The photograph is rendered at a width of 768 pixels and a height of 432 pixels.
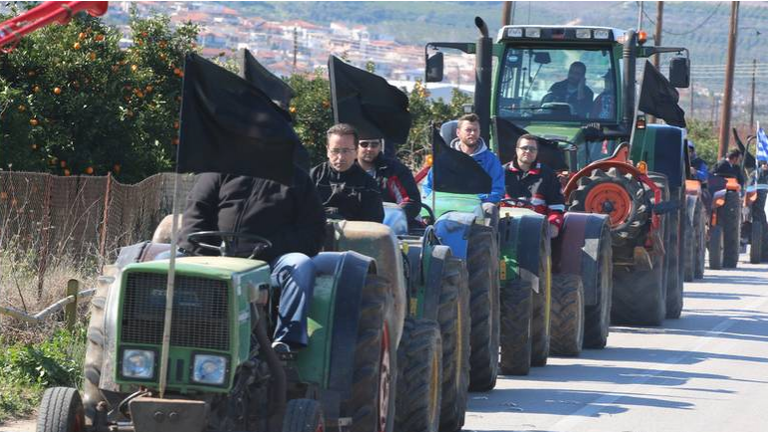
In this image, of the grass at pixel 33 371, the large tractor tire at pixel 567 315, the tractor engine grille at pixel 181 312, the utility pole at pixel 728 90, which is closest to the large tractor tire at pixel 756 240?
the large tractor tire at pixel 567 315

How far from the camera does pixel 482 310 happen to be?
12672 mm

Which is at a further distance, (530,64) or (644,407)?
(530,64)

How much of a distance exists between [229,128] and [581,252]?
836cm

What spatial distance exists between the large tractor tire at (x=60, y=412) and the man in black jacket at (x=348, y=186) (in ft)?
11.9

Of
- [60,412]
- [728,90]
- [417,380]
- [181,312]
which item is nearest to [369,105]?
[417,380]

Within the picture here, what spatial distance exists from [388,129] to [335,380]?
5204mm

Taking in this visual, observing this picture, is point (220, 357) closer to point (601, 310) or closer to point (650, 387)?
point (650, 387)

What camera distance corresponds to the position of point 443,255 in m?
11.3

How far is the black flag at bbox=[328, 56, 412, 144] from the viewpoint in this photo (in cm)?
1327

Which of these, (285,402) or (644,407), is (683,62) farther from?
(285,402)

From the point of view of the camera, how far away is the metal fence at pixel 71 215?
1368cm

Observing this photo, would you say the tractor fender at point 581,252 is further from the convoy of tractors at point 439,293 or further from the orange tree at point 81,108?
the orange tree at point 81,108

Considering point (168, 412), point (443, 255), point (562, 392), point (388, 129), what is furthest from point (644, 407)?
point (168, 412)

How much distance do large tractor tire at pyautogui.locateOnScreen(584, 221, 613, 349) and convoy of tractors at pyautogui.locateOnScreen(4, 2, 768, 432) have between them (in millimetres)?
20
